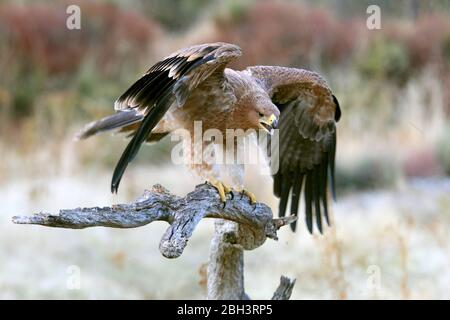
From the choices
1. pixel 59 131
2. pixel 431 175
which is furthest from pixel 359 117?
pixel 59 131

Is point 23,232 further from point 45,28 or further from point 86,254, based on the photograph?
point 45,28

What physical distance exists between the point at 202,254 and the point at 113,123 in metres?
4.29

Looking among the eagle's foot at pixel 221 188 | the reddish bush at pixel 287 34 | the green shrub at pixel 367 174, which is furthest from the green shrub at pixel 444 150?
the eagle's foot at pixel 221 188

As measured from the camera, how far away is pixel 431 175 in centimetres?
1269

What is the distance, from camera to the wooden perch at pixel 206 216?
4223 mm

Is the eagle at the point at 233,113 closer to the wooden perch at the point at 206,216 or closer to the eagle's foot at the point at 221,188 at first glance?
the eagle's foot at the point at 221,188

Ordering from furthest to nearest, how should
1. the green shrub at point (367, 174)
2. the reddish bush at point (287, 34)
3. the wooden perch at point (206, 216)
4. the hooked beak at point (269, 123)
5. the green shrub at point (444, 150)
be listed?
the reddish bush at point (287, 34) < the green shrub at point (444, 150) < the green shrub at point (367, 174) < the hooked beak at point (269, 123) < the wooden perch at point (206, 216)

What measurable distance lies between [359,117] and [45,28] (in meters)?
7.72

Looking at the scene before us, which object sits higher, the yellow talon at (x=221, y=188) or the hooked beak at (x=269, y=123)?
the hooked beak at (x=269, y=123)

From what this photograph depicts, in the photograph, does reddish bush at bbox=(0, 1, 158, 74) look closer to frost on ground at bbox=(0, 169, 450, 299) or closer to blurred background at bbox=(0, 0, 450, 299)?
blurred background at bbox=(0, 0, 450, 299)

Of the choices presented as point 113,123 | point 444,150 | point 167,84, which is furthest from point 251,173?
point 167,84

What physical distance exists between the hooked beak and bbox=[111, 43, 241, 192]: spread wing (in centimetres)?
59

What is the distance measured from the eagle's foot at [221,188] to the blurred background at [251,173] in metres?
1.25

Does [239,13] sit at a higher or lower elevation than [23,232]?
higher
